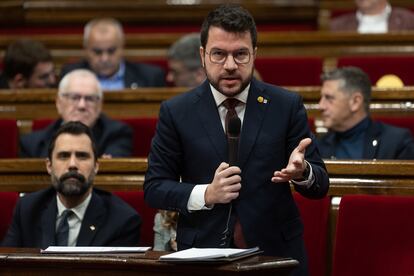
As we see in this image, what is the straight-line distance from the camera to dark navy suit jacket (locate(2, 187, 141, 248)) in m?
1.80

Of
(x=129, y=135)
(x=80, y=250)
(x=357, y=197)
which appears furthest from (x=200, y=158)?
(x=129, y=135)

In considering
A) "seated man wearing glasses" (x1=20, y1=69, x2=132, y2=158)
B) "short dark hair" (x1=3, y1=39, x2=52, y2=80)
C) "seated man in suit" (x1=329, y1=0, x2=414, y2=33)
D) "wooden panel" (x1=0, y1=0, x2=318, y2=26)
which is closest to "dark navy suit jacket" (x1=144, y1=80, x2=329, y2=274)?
"seated man wearing glasses" (x1=20, y1=69, x2=132, y2=158)

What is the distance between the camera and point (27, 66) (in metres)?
2.62

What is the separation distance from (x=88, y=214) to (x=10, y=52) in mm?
938

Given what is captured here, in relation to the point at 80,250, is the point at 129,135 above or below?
above

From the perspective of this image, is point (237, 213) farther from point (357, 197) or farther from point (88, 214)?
point (88, 214)

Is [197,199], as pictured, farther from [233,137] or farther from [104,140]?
[104,140]

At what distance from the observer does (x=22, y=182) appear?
198 centimetres

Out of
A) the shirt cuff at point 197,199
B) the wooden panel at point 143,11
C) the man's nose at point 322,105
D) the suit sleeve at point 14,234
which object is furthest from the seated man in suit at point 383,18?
the shirt cuff at point 197,199

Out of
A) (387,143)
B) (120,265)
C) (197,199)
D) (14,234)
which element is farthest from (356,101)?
(120,265)

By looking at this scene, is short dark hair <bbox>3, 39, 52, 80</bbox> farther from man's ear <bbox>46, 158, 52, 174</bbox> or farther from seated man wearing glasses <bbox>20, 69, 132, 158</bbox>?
man's ear <bbox>46, 158, 52, 174</bbox>

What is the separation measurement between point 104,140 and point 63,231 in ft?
1.59

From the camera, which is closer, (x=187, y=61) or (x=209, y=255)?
(x=209, y=255)

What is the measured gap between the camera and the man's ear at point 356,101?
224 centimetres
